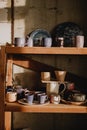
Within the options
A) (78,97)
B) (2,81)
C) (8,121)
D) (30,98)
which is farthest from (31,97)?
(8,121)

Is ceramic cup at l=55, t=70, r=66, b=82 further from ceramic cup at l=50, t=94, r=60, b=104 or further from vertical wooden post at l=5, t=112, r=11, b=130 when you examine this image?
vertical wooden post at l=5, t=112, r=11, b=130

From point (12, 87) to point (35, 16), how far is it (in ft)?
2.48

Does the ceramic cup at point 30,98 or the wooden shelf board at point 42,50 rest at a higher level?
the wooden shelf board at point 42,50

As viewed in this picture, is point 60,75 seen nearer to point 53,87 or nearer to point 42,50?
point 53,87

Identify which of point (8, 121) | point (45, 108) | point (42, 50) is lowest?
point (8, 121)

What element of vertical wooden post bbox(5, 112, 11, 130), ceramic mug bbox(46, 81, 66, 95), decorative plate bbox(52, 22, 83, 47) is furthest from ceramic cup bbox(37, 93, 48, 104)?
decorative plate bbox(52, 22, 83, 47)

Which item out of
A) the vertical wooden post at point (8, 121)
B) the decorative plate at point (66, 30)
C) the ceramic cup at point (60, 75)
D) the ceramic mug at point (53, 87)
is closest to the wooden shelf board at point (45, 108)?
the ceramic mug at point (53, 87)

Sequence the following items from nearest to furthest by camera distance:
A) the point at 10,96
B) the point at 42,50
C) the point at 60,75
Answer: the point at 42,50 → the point at 10,96 → the point at 60,75

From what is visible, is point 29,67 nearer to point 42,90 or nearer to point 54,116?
point 42,90

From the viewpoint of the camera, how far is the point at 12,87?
2496mm

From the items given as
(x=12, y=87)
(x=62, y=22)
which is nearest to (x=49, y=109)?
(x=12, y=87)

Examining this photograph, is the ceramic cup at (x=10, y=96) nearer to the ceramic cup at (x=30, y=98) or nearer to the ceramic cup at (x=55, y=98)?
the ceramic cup at (x=30, y=98)

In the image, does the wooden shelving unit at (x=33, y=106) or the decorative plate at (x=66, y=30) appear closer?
the wooden shelving unit at (x=33, y=106)

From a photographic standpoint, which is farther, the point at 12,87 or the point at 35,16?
the point at 35,16
